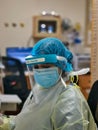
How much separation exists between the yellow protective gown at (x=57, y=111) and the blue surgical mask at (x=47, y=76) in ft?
0.11

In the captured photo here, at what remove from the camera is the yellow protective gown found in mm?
1435

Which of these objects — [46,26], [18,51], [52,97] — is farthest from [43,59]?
[46,26]

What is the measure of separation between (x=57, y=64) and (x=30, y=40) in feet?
11.2

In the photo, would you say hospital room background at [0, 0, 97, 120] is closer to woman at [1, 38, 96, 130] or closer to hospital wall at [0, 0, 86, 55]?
hospital wall at [0, 0, 86, 55]

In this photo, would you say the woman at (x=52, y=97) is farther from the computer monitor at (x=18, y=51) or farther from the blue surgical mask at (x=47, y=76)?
the computer monitor at (x=18, y=51)

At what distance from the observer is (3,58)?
387cm

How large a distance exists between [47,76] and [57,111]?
0.69 ft

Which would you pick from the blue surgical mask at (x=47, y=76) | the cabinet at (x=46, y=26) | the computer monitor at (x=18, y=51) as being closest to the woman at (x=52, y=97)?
the blue surgical mask at (x=47, y=76)

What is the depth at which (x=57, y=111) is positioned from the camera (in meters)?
1.49

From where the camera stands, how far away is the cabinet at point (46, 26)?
4812 mm

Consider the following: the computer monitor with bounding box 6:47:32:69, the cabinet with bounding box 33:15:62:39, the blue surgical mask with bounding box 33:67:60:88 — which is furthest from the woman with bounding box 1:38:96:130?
the cabinet with bounding box 33:15:62:39

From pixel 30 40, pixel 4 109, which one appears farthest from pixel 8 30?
pixel 4 109

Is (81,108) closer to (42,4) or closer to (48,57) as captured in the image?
→ (48,57)

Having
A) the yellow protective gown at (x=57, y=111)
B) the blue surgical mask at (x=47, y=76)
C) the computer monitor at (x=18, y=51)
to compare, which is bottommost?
the computer monitor at (x=18, y=51)
